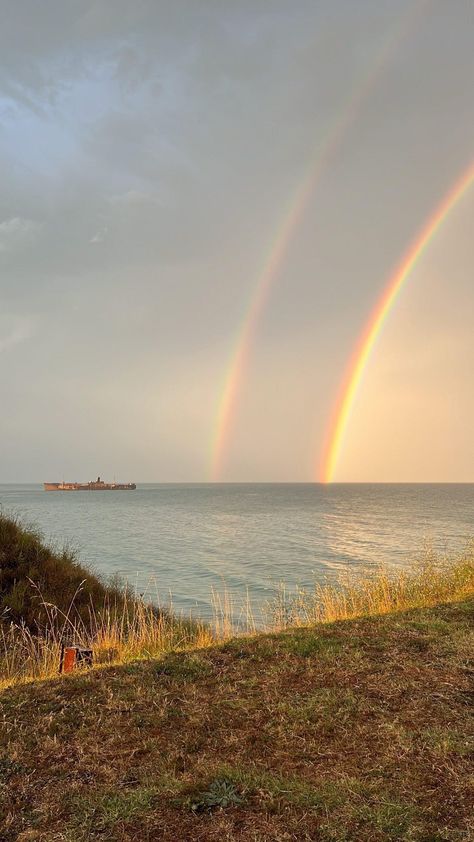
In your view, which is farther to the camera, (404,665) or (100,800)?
(404,665)

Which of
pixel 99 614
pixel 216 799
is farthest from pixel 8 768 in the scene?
pixel 99 614

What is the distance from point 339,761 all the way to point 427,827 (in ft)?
3.06

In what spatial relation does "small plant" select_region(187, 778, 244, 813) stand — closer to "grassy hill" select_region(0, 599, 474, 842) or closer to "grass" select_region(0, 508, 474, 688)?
"grassy hill" select_region(0, 599, 474, 842)

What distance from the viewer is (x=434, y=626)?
8.04 m

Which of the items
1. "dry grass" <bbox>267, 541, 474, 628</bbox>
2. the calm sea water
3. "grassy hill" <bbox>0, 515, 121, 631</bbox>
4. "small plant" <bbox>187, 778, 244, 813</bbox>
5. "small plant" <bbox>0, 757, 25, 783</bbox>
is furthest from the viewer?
the calm sea water

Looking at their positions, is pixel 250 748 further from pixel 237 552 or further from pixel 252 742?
pixel 237 552

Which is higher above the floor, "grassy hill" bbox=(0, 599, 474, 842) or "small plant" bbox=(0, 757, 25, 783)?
"grassy hill" bbox=(0, 599, 474, 842)

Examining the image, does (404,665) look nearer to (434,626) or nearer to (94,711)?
(434,626)

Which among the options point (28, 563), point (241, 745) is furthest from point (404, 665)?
point (28, 563)

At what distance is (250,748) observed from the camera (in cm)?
460

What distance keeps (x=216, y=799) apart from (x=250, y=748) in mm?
808

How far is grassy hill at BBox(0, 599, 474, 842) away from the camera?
3615 mm

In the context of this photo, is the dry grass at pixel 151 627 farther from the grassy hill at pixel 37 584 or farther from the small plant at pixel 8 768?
the small plant at pixel 8 768

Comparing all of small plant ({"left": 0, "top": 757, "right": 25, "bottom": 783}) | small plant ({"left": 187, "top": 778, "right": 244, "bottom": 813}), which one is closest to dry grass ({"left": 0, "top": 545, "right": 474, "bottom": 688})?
small plant ({"left": 0, "top": 757, "right": 25, "bottom": 783})
